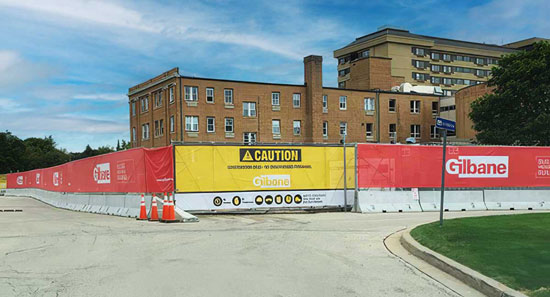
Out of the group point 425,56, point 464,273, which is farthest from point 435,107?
point 464,273

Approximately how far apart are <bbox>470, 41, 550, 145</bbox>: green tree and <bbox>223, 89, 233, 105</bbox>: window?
24.8 metres

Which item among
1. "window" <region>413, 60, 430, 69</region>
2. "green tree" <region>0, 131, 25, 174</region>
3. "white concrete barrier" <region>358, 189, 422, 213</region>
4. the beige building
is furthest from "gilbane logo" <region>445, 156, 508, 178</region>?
"green tree" <region>0, 131, 25, 174</region>

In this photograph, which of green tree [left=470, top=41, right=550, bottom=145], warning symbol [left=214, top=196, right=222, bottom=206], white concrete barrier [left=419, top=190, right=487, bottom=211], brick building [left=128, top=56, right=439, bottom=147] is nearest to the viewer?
warning symbol [left=214, top=196, right=222, bottom=206]

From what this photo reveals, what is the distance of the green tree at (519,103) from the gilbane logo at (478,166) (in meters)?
23.1

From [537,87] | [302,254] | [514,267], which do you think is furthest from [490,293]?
[537,87]

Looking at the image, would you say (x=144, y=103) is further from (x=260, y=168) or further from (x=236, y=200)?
(x=236, y=200)

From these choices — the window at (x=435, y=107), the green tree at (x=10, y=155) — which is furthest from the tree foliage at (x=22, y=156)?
the window at (x=435, y=107)

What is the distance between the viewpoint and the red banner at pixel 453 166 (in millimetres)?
20266

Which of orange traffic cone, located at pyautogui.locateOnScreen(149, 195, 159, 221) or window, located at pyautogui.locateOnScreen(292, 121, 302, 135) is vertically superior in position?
window, located at pyautogui.locateOnScreen(292, 121, 302, 135)

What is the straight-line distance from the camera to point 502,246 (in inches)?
355

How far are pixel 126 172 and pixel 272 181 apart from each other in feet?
20.0

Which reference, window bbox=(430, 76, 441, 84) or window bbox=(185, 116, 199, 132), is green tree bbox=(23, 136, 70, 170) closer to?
window bbox=(185, 116, 199, 132)

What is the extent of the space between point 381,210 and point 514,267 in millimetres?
12412

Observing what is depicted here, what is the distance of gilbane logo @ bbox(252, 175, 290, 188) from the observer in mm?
20125
